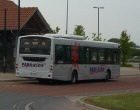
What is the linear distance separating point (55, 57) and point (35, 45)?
4.96 ft

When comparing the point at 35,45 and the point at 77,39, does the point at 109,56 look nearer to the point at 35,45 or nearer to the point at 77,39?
the point at 77,39

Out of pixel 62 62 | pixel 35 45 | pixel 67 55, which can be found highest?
pixel 35 45

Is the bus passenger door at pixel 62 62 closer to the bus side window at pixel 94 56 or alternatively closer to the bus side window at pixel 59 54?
the bus side window at pixel 59 54

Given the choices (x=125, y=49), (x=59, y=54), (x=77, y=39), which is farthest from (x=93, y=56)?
(x=125, y=49)

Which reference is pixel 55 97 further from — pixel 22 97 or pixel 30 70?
pixel 30 70

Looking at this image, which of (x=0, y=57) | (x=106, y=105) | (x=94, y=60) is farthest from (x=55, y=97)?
(x=0, y=57)

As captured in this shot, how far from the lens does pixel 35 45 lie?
28.3 m

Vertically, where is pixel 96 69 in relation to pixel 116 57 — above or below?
below

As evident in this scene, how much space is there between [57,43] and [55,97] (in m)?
7.73

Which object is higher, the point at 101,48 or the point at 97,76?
the point at 101,48

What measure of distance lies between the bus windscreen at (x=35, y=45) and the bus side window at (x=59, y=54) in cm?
61

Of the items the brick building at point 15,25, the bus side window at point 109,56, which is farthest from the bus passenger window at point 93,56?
the brick building at point 15,25

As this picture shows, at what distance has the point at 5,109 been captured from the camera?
15.2 m

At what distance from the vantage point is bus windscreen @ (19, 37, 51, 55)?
27844 millimetres
